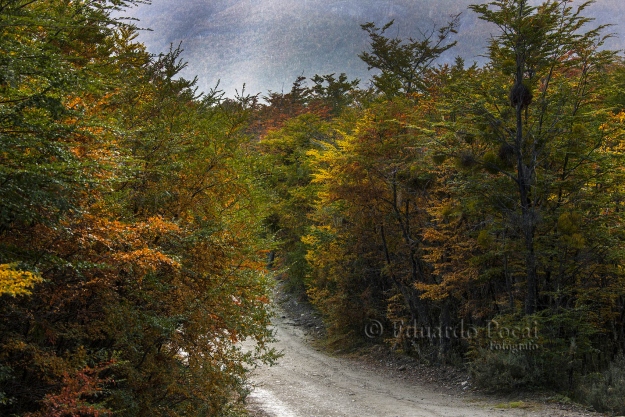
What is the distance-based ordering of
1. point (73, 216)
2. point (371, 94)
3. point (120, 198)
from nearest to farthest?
point (73, 216)
point (120, 198)
point (371, 94)

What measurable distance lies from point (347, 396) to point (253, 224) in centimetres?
611

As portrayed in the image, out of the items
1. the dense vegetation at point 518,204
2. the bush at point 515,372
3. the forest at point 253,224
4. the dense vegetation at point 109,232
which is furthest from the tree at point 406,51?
the dense vegetation at point 109,232

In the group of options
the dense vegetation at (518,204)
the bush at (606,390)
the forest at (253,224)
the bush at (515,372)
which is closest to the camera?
the forest at (253,224)

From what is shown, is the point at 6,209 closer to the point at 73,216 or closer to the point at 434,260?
the point at 73,216

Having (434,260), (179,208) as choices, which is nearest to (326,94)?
(434,260)

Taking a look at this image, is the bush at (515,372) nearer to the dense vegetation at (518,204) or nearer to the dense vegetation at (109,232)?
the dense vegetation at (518,204)

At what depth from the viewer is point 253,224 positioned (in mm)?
11953

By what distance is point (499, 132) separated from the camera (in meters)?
13.9

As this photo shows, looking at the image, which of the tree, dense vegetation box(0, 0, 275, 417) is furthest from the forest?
the tree

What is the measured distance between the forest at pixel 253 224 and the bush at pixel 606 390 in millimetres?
52

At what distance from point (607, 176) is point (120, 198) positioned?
11.6 meters

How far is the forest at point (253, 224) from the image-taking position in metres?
5.88

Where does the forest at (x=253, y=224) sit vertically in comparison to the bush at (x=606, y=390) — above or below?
above

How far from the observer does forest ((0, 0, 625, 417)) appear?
231 inches
